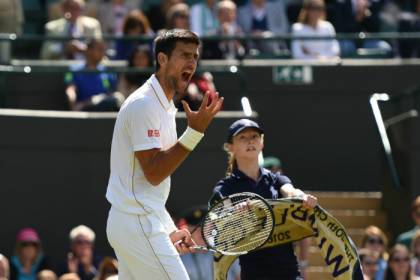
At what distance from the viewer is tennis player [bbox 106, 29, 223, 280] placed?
7.39 m

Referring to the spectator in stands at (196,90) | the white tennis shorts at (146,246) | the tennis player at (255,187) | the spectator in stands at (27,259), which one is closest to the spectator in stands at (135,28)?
the spectator in stands at (196,90)

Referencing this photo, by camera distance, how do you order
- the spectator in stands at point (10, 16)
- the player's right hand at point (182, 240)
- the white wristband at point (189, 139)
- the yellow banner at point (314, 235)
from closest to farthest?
the white wristband at point (189, 139) < the player's right hand at point (182, 240) < the yellow banner at point (314, 235) < the spectator in stands at point (10, 16)

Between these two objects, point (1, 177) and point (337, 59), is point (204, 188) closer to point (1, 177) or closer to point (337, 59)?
point (1, 177)

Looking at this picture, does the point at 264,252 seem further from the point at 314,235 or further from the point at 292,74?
the point at 292,74

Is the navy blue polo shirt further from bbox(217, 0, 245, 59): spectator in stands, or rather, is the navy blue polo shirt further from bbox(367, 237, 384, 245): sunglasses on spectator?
bbox(217, 0, 245, 59): spectator in stands

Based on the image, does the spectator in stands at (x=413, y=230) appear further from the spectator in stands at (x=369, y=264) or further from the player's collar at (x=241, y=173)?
the player's collar at (x=241, y=173)

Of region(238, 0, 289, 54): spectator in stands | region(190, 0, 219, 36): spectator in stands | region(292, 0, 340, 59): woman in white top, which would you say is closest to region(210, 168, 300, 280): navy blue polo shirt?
region(292, 0, 340, 59): woman in white top

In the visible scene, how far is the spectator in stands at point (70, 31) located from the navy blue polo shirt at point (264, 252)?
24.6 ft

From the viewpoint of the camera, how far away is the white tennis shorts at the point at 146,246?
7.48 m

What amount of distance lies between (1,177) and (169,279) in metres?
6.94

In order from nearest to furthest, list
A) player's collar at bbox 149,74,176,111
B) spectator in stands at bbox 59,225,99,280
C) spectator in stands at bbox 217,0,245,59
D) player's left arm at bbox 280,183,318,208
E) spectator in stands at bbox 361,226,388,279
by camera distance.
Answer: player's collar at bbox 149,74,176,111
player's left arm at bbox 280,183,318,208
spectator in stands at bbox 59,225,99,280
spectator in stands at bbox 361,226,388,279
spectator in stands at bbox 217,0,245,59

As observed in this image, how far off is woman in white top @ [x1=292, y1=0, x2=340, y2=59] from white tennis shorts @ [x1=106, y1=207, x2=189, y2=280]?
9297mm

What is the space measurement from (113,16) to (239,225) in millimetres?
9436

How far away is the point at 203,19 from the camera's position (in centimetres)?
1697
